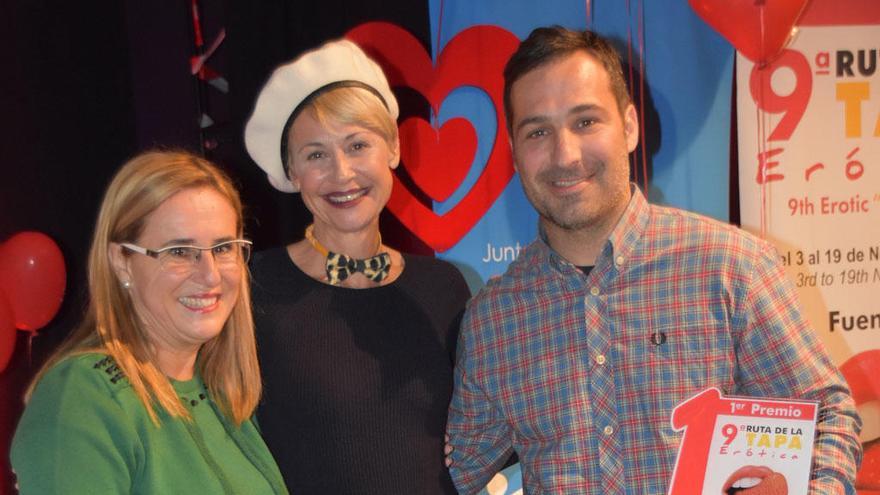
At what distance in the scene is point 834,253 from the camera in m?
4.07

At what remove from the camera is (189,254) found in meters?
1.83

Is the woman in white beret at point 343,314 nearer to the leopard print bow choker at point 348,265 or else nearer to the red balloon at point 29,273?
the leopard print bow choker at point 348,265

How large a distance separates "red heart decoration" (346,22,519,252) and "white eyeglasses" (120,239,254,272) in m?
1.67

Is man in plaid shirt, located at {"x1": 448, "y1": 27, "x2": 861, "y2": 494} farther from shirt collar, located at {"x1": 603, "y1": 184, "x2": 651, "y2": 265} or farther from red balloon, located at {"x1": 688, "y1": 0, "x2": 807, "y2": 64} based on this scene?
red balloon, located at {"x1": 688, "y1": 0, "x2": 807, "y2": 64}

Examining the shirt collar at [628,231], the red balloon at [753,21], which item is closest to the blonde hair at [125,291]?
the shirt collar at [628,231]

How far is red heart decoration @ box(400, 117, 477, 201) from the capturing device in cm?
357

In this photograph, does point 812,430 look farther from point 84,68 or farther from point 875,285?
point 84,68

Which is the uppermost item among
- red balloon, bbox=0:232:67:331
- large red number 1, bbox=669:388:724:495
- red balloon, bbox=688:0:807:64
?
red balloon, bbox=688:0:807:64

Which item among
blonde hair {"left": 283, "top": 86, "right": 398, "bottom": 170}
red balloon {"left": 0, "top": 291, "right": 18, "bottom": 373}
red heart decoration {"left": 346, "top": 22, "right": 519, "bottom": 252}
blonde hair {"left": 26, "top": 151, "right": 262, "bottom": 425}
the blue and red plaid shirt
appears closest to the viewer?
blonde hair {"left": 26, "top": 151, "right": 262, "bottom": 425}

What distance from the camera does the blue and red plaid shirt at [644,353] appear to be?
Result: 1873 mm

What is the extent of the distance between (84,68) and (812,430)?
3.30 m

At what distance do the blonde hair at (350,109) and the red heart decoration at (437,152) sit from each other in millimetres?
1372

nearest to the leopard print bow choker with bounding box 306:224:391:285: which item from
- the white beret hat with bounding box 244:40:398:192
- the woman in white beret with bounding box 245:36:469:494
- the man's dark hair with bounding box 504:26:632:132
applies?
the woman in white beret with bounding box 245:36:469:494

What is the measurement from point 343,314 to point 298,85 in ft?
1.94
